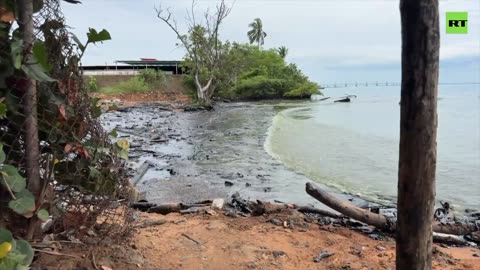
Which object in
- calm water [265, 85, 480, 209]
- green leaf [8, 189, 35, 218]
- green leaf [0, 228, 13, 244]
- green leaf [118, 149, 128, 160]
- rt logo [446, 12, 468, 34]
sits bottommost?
calm water [265, 85, 480, 209]

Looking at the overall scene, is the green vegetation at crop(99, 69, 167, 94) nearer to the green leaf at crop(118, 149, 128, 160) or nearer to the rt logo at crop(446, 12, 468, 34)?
the green leaf at crop(118, 149, 128, 160)

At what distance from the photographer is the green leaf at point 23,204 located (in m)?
1.93

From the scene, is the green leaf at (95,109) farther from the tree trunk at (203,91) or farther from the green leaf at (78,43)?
the tree trunk at (203,91)

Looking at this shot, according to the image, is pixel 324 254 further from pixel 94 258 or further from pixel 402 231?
pixel 94 258

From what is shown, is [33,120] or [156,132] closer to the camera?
[33,120]

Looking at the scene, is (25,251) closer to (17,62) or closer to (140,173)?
(17,62)

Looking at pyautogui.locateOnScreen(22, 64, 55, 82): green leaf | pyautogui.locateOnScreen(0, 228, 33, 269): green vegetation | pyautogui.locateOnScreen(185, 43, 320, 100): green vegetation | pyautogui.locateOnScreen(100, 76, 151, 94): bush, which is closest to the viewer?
pyautogui.locateOnScreen(0, 228, 33, 269): green vegetation

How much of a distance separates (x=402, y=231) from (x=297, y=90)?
48.1m

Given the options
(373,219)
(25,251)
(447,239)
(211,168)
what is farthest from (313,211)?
(211,168)

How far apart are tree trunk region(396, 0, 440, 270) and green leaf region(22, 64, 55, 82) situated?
1.88 meters

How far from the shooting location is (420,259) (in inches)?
105

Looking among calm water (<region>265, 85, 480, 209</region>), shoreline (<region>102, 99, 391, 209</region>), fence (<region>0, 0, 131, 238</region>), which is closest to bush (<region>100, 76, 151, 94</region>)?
calm water (<region>265, 85, 480, 209</region>)

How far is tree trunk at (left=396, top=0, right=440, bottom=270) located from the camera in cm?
234

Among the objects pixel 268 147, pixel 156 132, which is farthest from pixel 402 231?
pixel 156 132
